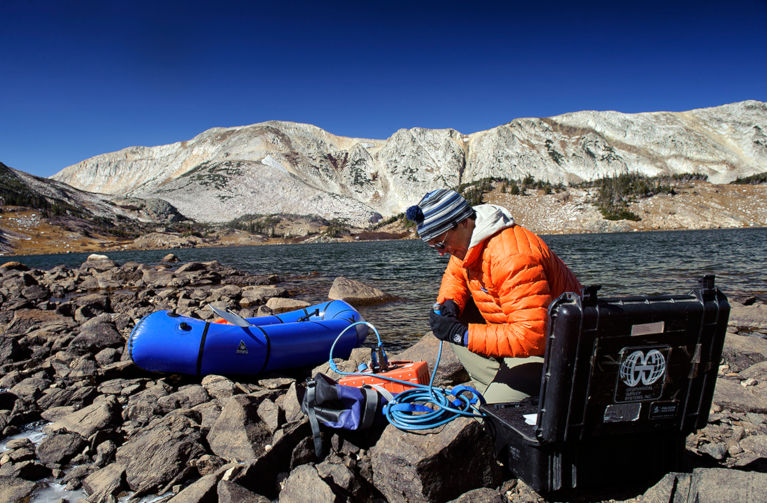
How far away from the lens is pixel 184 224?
414ft

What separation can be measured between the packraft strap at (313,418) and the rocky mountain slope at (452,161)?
132 meters

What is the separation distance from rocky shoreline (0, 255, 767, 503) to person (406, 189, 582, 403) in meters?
0.61

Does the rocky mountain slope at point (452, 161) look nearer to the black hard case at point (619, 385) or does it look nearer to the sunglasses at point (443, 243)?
the sunglasses at point (443, 243)

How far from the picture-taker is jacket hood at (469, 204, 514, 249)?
10.9 ft

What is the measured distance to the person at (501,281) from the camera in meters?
3.13

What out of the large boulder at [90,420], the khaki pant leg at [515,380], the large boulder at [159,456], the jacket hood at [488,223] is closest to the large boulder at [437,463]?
the khaki pant leg at [515,380]

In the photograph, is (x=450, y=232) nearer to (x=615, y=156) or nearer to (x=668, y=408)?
(x=668, y=408)

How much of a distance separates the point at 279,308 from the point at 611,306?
1125 centimetres

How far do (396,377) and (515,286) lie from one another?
71.0 inches

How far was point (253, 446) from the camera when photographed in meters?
3.92

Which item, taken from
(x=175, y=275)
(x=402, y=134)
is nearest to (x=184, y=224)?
(x=402, y=134)

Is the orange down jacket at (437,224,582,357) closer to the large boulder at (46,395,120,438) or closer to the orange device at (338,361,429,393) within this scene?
the orange device at (338,361,429,393)

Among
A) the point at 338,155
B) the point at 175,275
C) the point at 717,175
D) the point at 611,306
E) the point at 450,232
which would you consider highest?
the point at 338,155

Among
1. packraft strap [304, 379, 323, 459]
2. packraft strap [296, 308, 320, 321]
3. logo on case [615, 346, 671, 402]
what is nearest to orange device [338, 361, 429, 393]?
packraft strap [304, 379, 323, 459]
